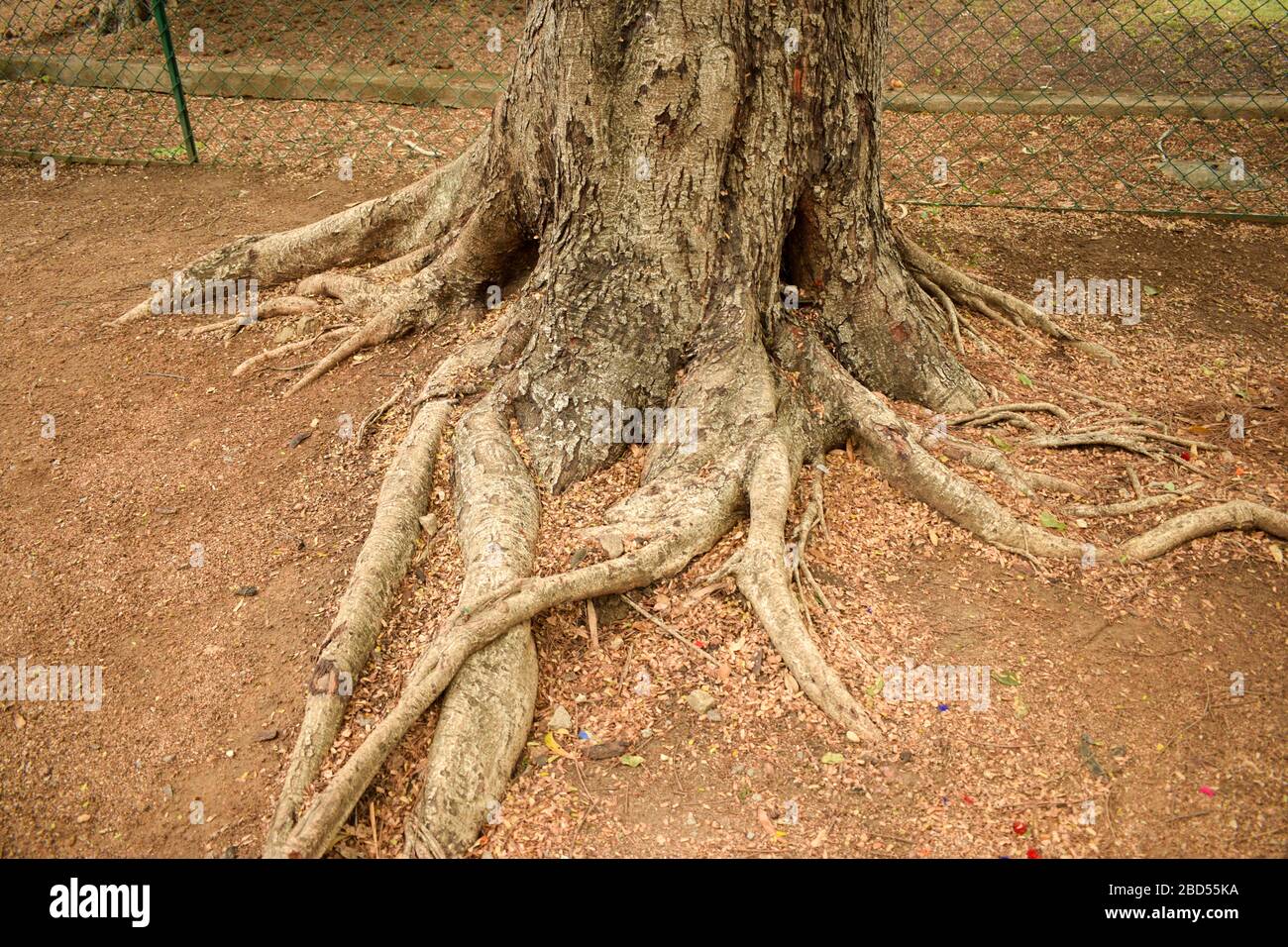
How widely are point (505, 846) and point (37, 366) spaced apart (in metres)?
3.41

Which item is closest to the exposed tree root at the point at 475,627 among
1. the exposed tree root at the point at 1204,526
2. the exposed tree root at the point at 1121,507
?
the exposed tree root at the point at 1121,507

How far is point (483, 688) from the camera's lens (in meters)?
2.67

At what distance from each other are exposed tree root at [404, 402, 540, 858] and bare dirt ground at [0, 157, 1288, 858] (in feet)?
0.27

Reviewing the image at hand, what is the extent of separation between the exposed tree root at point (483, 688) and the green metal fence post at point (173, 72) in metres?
4.39

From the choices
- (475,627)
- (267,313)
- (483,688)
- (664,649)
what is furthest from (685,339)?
(267,313)

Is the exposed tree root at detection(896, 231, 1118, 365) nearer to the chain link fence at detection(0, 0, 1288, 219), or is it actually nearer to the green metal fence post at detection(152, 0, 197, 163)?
the chain link fence at detection(0, 0, 1288, 219)

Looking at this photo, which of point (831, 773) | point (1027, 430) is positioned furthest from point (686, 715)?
point (1027, 430)

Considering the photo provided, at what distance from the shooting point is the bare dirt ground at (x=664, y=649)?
2498 mm

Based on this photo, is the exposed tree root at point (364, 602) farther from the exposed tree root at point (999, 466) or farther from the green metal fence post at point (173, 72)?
the green metal fence post at point (173, 72)

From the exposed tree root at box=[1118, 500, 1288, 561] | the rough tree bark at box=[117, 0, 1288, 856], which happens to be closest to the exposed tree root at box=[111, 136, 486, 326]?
the rough tree bark at box=[117, 0, 1288, 856]

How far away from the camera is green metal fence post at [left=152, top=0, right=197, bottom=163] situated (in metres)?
5.91

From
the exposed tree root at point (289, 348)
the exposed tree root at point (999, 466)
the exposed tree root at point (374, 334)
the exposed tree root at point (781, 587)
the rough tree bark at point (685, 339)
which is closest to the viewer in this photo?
the exposed tree root at point (781, 587)

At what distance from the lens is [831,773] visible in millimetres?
2588

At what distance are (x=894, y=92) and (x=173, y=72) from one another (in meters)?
4.93
